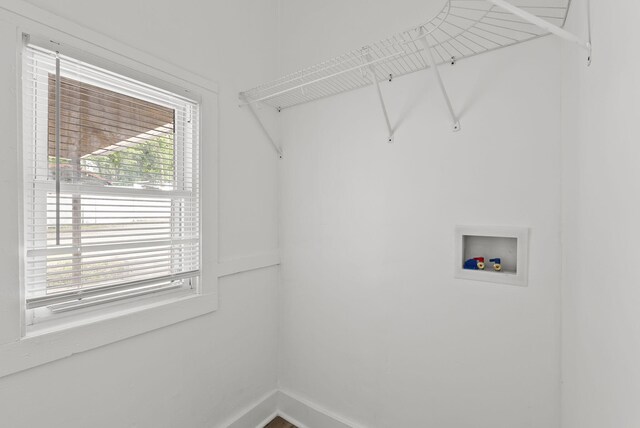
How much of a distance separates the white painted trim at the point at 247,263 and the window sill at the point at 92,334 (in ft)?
0.48

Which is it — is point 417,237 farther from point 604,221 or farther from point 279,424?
point 279,424

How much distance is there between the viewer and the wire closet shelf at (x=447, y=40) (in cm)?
102

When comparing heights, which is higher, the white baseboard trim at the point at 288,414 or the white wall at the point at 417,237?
the white wall at the point at 417,237

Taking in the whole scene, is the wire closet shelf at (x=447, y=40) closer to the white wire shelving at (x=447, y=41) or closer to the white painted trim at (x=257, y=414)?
the white wire shelving at (x=447, y=41)

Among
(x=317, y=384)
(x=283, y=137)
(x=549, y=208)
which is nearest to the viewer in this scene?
(x=549, y=208)

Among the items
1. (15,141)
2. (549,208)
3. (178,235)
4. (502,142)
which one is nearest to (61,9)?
(15,141)

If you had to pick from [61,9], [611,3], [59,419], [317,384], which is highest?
[61,9]

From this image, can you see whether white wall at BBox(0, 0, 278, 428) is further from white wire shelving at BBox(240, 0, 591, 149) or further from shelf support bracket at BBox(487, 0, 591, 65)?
shelf support bracket at BBox(487, 0, 591, 65)

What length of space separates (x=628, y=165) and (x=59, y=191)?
1.39 metres

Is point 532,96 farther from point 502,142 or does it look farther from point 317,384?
point 317,384

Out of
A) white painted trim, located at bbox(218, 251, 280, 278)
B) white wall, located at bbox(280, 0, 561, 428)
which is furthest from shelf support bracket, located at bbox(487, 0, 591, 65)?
white painted trim, located at bbox(218, 251, 280, 278)

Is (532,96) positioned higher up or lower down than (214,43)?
lower down

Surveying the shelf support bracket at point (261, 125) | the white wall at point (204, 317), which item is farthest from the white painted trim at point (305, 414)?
the shelf support bracket at point (261, 125)

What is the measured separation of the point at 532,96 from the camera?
1.05 metres
